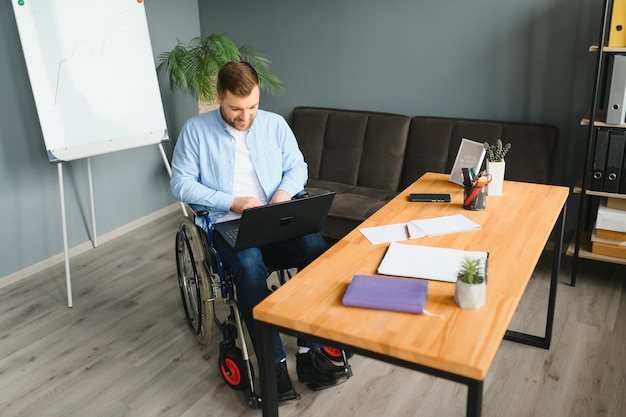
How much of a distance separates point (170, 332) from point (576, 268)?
6.80 ft

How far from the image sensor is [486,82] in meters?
3.44

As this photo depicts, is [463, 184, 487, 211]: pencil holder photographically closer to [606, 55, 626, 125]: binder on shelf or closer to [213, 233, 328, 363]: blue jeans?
[213, 233, 328, 363]: blue jeans

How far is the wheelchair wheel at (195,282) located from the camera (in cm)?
232

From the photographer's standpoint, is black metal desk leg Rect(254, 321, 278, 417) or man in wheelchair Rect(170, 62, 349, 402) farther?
man in wheelchair Rect(170, 62, 349, 402)

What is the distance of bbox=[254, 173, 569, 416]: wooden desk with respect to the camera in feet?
4.04

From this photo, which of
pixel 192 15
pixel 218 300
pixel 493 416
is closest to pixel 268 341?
pixel 493 416

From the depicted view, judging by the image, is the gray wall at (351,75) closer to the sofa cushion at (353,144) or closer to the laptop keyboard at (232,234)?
the sofa cushion at (353,144)

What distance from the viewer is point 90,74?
3.19 meters

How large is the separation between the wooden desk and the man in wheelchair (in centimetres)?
49

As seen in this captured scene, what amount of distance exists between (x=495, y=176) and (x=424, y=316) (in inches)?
41.4

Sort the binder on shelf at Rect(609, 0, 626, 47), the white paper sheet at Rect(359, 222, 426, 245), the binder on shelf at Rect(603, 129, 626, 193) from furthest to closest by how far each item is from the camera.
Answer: the binder on shelf at Rect(603, 129, 626, 193)
the binder on shelf at Rect(609, 0, 626, 47)
the white paper sheet at Rect(359, 222, 426, 245)

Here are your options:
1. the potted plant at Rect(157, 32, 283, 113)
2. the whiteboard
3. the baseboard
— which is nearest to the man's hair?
the whiteboard

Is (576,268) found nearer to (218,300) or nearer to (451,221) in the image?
(451,221)

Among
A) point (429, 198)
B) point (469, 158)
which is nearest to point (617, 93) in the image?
point (469, 158)
